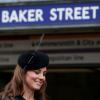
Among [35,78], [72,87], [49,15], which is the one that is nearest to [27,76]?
[35,78]

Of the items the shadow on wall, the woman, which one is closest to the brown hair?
the woman

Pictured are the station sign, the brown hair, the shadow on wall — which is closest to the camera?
the brown hair

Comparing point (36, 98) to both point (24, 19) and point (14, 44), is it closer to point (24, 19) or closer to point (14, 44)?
point (24, 19)

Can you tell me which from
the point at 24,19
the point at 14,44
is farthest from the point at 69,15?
the point at 14,44

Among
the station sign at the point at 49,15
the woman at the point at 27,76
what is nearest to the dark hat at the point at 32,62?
the woman at the point at 27,76

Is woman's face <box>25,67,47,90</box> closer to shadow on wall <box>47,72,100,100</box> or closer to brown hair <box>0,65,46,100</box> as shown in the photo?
brown hair <box>0,65,46,100</box>

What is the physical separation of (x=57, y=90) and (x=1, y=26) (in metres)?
2.87

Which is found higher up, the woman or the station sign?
the woman

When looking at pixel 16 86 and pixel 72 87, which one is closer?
pixel 16 86

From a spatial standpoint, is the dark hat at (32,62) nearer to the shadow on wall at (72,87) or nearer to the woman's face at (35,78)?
the woman's face at (35,78)

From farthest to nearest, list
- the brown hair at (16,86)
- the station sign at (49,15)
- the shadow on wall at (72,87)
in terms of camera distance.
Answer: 1. the shadow on wall at (72,87)
2. the station sign at (49,15)
3. the brown hair at (16,86)

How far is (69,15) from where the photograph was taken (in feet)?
19.8

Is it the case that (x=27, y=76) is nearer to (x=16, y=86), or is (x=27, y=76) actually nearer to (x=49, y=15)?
(x=16, y=86)

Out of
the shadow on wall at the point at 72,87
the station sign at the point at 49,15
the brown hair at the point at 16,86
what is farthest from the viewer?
the shadow on wall at the point at 72,87
